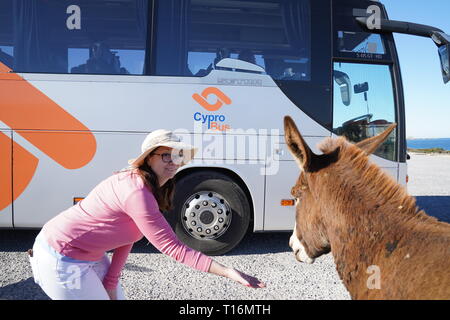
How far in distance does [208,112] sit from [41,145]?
2.30m

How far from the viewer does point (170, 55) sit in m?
4.45

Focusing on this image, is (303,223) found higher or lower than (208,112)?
lower

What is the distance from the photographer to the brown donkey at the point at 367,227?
52.7 inches

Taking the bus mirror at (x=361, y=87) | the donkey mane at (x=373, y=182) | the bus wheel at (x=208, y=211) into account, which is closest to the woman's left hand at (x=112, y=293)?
the donkey mane at (x=373, y=182)

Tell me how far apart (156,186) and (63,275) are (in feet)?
2.57

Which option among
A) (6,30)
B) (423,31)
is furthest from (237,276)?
(6,30)

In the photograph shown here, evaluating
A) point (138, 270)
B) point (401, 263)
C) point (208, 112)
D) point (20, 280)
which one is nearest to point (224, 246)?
point (138, 270)

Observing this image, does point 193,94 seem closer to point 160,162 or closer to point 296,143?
point 160,162

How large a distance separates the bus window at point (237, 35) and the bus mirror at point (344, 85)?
44 centimetres

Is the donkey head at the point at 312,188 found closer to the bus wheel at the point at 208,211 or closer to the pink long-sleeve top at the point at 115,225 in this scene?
the pink long-sleeve top at the point at 115,225

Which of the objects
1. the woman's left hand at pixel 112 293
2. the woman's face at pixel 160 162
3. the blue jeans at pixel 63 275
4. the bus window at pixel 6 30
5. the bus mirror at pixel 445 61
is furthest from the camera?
the bus window at pixel 6 30

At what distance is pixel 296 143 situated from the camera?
1603 mm

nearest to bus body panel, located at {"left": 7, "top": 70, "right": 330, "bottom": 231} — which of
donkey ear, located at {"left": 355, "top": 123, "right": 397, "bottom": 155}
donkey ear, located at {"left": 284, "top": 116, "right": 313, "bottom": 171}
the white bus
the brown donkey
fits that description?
the white bus

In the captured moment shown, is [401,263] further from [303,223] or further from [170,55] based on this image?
[170,55]
